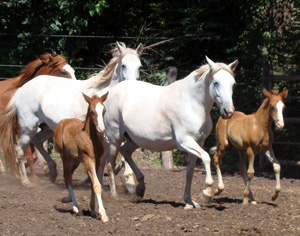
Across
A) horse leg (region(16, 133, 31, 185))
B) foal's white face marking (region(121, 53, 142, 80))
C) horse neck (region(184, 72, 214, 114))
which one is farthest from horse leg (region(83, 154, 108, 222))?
horse leg (region(16, 133, 31, 185))

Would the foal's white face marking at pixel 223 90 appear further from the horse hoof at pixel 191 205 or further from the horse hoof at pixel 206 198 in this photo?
the horse hoof at pixel 191 205

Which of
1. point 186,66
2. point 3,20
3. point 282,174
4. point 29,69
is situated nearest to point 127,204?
point 29,69

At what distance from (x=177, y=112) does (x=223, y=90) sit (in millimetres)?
723

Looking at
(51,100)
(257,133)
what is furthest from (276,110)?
(51,100)

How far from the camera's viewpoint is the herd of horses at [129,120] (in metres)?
6.67

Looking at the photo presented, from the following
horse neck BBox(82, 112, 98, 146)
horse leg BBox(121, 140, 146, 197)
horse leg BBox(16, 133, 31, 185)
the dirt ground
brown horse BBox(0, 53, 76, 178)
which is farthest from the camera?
brown horse BBox(0, 53, 76, 178)

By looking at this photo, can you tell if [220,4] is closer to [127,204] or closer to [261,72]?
[261,72]

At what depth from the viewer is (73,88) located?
8.73 meters

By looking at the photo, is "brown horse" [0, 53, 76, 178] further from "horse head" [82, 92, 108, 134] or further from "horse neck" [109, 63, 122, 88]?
"horse head" [82, 92, 108, 134]

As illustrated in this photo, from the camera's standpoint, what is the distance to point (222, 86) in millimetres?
6707

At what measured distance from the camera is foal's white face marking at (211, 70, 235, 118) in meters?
6.64

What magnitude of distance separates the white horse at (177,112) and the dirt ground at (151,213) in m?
0.42

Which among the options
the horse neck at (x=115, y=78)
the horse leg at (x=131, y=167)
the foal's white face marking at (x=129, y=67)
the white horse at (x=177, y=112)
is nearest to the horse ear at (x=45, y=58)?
the horse neck at (x=115, y=78)

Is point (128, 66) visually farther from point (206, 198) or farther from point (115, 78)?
point (206, 198)
